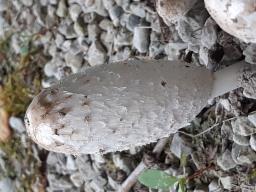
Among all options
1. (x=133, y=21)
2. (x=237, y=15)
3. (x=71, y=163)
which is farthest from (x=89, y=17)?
(x=237, y=15)

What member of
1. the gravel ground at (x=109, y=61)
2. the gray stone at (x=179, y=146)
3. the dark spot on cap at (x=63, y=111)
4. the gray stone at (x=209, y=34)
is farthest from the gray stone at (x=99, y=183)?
the dark spot on cap at (x=63, y=111)

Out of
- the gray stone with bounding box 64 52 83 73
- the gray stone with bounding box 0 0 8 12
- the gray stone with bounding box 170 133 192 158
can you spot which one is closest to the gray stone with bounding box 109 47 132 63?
the gray stone with bounding box 64 52 83 73

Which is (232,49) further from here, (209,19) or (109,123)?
(109,123)

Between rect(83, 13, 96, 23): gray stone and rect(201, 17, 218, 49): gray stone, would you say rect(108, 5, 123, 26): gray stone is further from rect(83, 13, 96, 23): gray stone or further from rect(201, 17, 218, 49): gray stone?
rect(201, 17, 218, 49): gray stone

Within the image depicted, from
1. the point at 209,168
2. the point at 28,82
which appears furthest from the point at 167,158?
the point at 28,82

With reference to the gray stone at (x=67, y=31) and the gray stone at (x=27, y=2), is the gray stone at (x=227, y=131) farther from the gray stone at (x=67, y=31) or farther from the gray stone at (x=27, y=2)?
the gray stone at (x=27, y=2)
